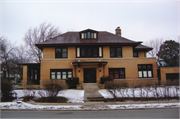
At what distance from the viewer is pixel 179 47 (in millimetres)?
33562

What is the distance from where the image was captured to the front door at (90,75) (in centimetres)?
2198

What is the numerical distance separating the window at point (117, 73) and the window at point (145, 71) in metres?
2.69

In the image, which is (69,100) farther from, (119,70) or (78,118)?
(119,70)

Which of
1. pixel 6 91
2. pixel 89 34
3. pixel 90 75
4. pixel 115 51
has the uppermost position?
pixel 89 34

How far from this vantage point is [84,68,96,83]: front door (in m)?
22.0

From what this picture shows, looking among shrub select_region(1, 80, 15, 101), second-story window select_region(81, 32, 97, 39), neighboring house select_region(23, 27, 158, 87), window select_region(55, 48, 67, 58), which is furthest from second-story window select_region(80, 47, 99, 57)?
shrub select_region(1, 80, 15, 101)

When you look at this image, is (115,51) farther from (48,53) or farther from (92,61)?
(48,53)

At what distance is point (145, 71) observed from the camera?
2262 centimetres

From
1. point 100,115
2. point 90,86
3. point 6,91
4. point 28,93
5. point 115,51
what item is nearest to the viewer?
point 100,115

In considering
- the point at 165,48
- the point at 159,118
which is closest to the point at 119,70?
the point at 159,118

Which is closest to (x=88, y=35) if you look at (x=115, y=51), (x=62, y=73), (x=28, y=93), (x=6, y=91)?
(x=115, y=51)

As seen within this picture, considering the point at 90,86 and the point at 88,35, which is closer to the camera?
the point at 90,86

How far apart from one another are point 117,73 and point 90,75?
4074 mm

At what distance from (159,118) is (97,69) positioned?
14775mm
